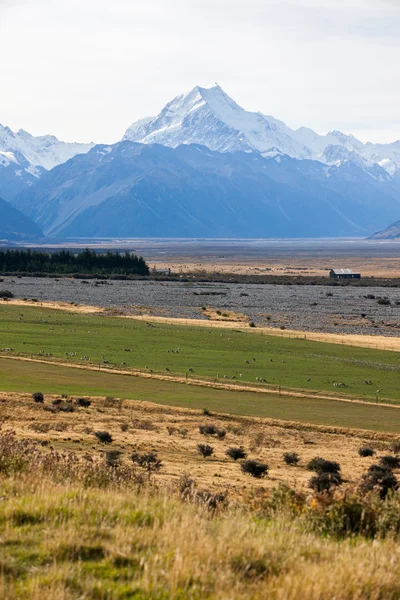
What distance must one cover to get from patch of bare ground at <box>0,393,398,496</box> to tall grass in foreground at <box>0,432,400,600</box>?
9.30 meters

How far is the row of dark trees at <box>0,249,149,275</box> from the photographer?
161 metres

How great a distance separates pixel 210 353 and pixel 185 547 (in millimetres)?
52413

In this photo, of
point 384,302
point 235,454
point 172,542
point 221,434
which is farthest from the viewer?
point 384,302

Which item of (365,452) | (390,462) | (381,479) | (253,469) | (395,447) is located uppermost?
(381,479)

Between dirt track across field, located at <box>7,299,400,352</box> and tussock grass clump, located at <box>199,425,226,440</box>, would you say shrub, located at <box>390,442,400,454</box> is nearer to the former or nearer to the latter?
tussock grass clump, located at <box>199,425,226,440</box>

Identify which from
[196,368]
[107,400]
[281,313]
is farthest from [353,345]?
[107,400]

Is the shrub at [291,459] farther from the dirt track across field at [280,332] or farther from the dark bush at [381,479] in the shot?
the dirt track across field at [280,332]

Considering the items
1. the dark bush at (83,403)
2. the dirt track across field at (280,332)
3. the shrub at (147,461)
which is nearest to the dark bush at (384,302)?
the dirt track across field at (280,332)

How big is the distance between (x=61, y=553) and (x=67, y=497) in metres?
1.98

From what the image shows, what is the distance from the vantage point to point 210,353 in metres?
60.3

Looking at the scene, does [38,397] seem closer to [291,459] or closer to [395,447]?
[291,459]

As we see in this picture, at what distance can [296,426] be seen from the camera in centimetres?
3612

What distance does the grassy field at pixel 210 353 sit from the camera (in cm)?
5084

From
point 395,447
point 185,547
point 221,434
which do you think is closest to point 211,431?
point 221,434
